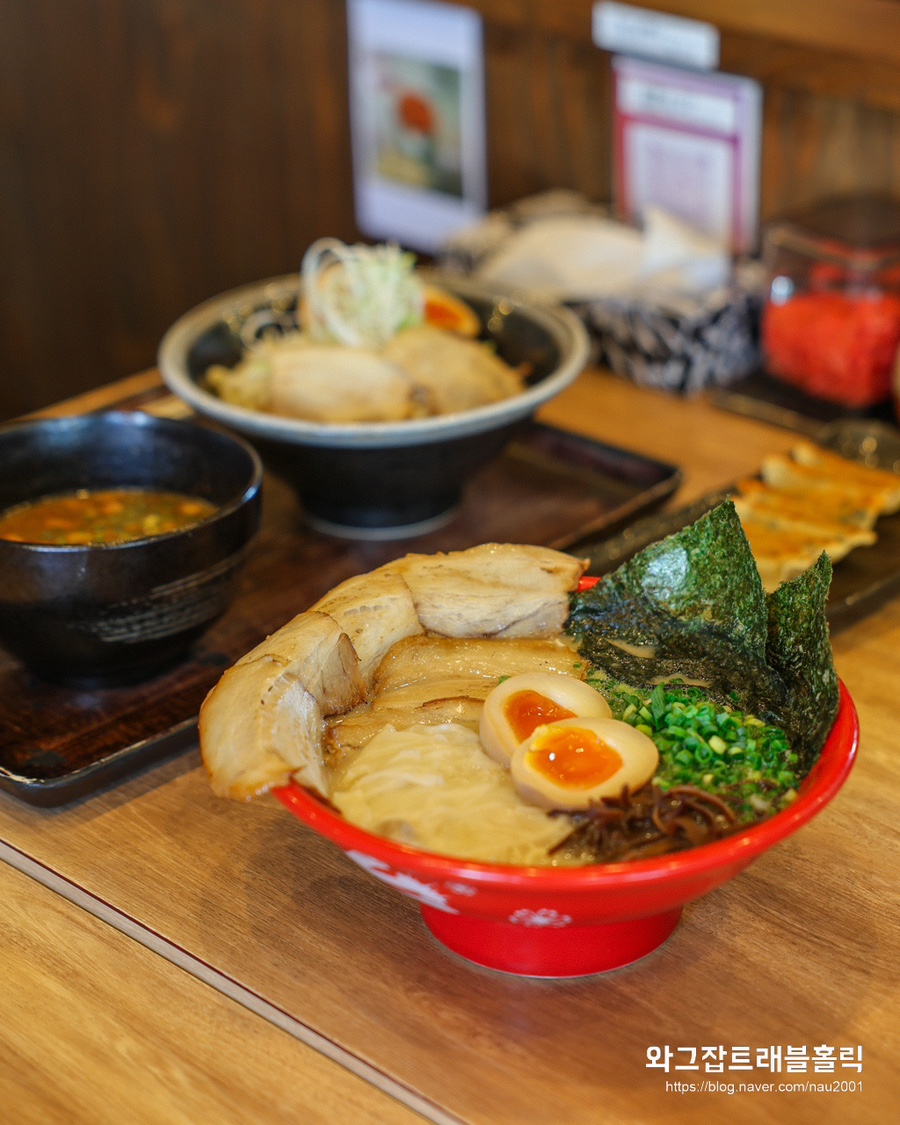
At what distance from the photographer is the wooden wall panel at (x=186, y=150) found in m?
2.72

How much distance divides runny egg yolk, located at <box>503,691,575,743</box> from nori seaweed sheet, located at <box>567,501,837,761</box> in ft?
0.45

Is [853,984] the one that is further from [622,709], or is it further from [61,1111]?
[61,1111]

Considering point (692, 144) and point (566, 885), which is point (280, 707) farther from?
point (692, 144)

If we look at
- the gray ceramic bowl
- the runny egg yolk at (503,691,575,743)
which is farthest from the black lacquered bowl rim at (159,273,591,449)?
the runny egg yolk at (503,691,575,743)

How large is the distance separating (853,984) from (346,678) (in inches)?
20.5

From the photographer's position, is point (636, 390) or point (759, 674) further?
point (636, 390)

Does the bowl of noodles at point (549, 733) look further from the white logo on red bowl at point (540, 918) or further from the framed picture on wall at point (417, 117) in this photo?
the framed picture on wall at point (417, 117)

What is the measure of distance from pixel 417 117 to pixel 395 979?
2.30 meters

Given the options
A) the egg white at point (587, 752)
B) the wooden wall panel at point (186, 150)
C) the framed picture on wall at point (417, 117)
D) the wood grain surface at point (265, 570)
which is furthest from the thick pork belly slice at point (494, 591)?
the framed picture on wall at point (417, 117)

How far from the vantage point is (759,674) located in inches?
49.1

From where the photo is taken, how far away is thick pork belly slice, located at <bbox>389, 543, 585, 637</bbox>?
4.30 ft

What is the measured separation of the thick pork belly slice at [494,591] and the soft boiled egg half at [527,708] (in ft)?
0.45

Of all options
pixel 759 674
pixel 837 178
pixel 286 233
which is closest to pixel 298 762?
pixel 759 674

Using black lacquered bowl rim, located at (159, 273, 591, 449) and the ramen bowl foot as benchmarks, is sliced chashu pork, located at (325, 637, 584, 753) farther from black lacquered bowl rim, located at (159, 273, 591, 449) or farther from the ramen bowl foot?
black lacquered bowl rim, located at (159, 273, 591, 449)
